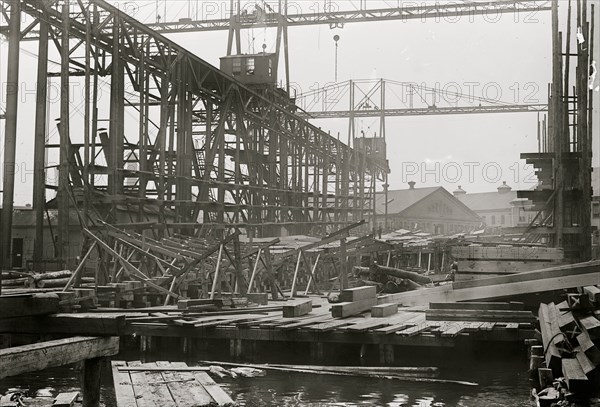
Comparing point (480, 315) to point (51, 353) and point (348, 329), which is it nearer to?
point (348, 329)

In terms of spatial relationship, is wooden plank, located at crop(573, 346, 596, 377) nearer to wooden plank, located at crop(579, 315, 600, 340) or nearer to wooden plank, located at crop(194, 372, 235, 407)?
wooden plank, located at crop(579, 315, 600, 340)

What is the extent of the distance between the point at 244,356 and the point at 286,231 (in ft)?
88.9

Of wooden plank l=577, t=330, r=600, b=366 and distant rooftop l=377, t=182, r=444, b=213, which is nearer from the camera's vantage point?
wooden plank l=577, t=330, r=600, b=366

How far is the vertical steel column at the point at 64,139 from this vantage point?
19328mm

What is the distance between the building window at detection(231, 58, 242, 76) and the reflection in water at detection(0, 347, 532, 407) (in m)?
24.3

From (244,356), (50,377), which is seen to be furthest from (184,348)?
(50,377)

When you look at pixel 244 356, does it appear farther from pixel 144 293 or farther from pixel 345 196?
pixel 345 196

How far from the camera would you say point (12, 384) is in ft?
37.7

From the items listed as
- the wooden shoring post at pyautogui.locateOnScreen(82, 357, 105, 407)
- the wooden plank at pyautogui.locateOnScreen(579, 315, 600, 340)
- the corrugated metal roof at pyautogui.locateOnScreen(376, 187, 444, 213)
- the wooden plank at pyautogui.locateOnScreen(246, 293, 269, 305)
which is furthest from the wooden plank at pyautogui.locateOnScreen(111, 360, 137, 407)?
the corrugated metal roof at pyautogui.locateOnScreen(376, 187, 444, 213)

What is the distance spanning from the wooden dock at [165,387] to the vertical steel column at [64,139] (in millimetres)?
10659

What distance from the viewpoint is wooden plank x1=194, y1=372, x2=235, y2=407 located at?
296 inches

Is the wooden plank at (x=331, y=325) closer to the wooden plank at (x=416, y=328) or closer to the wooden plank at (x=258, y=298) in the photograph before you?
the wooden plank at (x=416, y=328)

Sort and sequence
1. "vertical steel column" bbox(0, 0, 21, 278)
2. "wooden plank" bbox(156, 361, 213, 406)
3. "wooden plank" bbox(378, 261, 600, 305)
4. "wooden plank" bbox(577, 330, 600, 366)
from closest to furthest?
"wooden plank" bbox(577, 330, 600, 366), "wooden plank" bbox(156, 361, 213, 406), "wooden plank" bbox(378, 261, 600, 305), "vertical steel column" bbox(0, 0, 21, 278)

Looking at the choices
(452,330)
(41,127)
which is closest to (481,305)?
(452,330)
